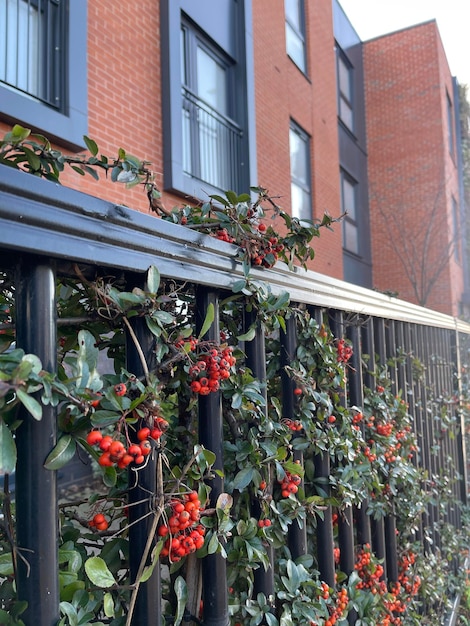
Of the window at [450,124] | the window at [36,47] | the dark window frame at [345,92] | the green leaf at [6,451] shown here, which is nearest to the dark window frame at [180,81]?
the window at [36,47]

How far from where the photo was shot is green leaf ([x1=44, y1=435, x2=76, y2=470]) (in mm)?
784

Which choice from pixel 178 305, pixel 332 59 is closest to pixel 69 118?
pixel 178 305

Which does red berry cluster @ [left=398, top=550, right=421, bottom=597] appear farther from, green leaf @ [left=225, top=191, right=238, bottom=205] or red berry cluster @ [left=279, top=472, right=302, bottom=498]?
green leaf @ [left=225, top=191, right=238, bottom=205]

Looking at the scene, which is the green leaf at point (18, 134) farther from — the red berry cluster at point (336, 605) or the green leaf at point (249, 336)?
the red berry cluster at point (336, 605)

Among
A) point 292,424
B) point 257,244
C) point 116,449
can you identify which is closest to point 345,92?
point 257,244

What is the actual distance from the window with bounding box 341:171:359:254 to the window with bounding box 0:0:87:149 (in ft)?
31.4

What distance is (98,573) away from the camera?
89cm

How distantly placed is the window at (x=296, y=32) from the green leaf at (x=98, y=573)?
10.3 metres

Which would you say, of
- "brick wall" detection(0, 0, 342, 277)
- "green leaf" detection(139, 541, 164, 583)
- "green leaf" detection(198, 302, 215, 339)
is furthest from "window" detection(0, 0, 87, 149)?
"green leaf" detection(139, 541, 164, 583)

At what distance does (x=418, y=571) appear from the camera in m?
2.61

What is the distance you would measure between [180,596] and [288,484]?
0.41m

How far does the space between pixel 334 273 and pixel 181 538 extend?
10.7 meters

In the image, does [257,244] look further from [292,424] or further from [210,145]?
[210,145]

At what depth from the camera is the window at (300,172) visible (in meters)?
10.2
